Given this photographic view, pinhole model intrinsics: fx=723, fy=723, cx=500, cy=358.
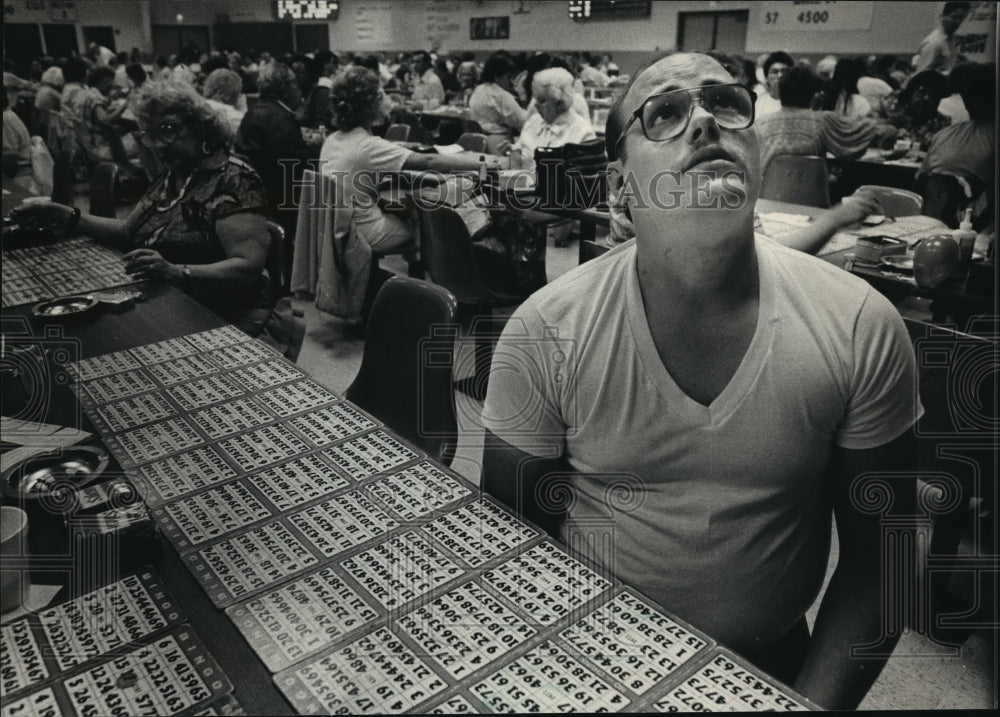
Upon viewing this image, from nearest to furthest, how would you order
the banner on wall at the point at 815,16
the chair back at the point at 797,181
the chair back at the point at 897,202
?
the chair back at the point at 897,202 → the chair back at the point at 797,181 → the banner on wall at the point at 815,16

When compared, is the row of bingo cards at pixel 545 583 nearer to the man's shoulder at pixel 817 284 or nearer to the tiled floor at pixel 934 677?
the man's shoulder at pixel 817 284

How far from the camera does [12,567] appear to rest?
104 cm

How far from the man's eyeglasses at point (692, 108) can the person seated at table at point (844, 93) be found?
5699mm

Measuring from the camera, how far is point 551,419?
125 cm

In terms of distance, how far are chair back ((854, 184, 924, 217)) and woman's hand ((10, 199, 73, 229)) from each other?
12.2 feet

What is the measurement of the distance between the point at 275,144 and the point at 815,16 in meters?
12.4

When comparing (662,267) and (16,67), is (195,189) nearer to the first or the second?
(662,267)

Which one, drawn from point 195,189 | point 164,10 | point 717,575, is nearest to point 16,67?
point 164,10

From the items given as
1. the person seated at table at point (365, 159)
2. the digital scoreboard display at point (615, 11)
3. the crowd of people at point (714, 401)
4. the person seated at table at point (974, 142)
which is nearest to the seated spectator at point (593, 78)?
the digital scoreboard display at point (615, 11)

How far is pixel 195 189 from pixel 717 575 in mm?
2421

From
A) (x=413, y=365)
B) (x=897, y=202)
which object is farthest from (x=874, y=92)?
(x=413, y=365)

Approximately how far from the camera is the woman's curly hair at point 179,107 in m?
2.63

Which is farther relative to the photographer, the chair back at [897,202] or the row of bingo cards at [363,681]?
the chair back at [897,202]

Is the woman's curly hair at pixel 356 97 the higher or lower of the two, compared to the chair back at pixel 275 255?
higher
